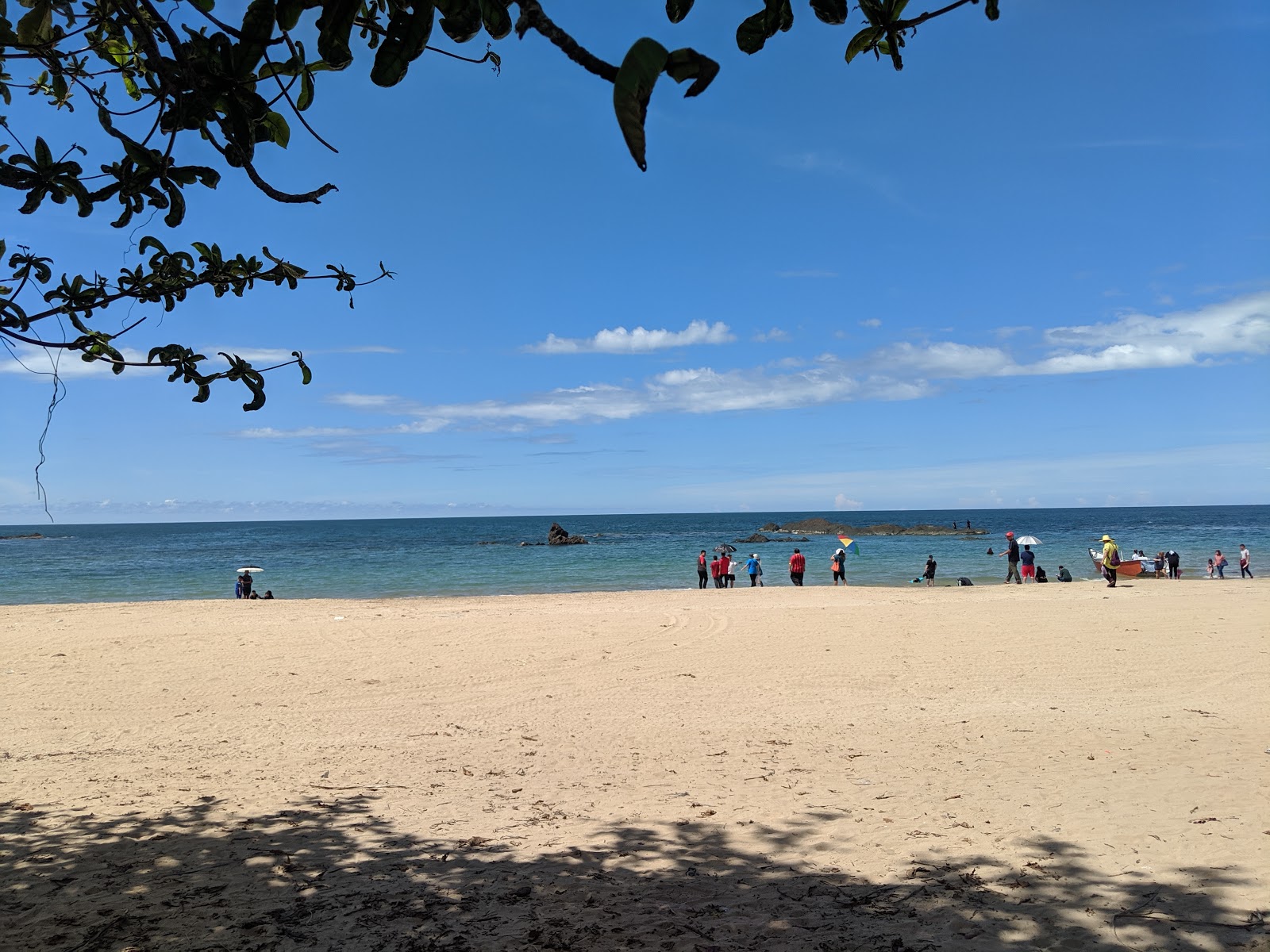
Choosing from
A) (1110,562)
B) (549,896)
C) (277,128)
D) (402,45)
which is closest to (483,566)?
(1110,562)

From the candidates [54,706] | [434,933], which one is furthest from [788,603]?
[434,933]

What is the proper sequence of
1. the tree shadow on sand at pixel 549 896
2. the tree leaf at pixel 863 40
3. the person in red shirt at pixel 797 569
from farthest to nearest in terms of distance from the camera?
the person in red shirt at pixel 797 569, the tree shadow on sand at pixel 549 896, the tree leaf at pixel 863 40

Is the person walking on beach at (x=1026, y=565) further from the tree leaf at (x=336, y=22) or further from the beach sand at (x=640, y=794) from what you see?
the tree leaf at (x=336, y=22)

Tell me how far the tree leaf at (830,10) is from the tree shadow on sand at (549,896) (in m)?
3.75

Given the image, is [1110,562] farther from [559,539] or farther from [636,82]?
[559,539]

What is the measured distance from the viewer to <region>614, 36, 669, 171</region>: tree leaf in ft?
4.22

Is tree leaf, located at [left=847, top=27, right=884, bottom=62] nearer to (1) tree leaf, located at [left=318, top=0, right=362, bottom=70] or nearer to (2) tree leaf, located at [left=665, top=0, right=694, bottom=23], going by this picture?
(2) tree leaf, located at [left=665, top=0, right=694, bottom=23]

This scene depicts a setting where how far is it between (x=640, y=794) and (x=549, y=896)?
74.9 inches

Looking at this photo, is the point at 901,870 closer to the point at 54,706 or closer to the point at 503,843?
the point at 503,843

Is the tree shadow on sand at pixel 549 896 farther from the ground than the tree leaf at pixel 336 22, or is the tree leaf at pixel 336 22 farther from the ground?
the tree leaf at pixel 336 22

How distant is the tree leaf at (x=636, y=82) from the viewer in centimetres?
129

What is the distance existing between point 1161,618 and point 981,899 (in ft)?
43.1

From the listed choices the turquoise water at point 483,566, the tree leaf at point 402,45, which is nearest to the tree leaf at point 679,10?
the tree leaf at point 402,45

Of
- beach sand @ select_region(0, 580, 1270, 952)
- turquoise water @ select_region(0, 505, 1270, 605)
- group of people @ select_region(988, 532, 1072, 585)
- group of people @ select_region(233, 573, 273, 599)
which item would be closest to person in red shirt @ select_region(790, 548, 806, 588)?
turquoise water @ select_region(0, 505, 1270, 605)
